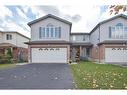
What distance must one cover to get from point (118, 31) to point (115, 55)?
2758 mm

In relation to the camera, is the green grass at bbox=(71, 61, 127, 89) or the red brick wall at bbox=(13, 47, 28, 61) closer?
the green grass at bbox=(71, 61, 127, 89)

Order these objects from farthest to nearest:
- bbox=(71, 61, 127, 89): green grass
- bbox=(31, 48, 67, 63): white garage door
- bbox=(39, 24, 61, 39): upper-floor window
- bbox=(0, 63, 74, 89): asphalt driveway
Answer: bbox=(39, 24, 61, 39): upper-floor window < bbox=(31, 48, 67, 63): white garage door < bbox=(0, 63, 74, 89): asphalt driveway < bbox=(71, 61, 127, 89): green grass

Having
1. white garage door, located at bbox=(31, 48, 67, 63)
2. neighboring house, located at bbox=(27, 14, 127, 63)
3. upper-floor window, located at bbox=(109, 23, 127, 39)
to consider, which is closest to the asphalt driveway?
white garage door, located at bbox=(31, 48, 67, 63)

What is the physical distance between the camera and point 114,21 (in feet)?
79.4

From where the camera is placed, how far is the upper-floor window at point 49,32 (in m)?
24.6

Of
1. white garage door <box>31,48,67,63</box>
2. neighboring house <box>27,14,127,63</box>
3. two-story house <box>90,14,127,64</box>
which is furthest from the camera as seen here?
white garage door <box>31,48,67,63</box>

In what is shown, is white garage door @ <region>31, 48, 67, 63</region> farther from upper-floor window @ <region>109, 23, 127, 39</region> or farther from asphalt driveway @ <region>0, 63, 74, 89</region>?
asphalt driveway @ <region>0, 63, 74, 89</region>

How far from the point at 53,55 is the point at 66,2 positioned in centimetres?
2032

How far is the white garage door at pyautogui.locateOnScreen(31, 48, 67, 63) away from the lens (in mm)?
23625

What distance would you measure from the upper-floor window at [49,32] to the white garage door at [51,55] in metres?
1.58

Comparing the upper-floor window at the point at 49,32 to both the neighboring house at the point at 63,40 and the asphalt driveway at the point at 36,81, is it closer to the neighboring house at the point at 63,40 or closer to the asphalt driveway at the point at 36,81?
the neighboring house at the point at 63,40

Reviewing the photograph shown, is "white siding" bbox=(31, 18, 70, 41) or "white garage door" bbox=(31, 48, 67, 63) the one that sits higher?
"white siding" bbox=(31, 18, 70, 41)

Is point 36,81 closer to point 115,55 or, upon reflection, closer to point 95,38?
point 115,55

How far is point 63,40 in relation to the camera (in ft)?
80.2
